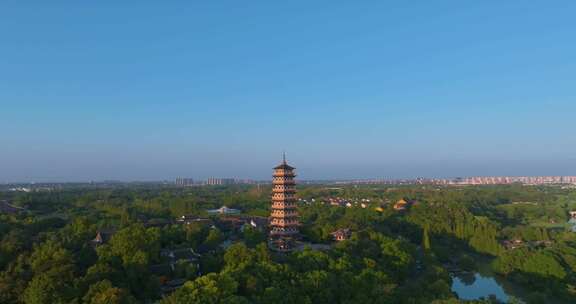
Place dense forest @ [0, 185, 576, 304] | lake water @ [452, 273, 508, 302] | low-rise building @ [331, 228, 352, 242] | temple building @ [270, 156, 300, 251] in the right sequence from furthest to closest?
low-rise building @ [331, 228, 352, 242], temple building @ [270, 156, 300, 251], lake water @ [452, 273, 508, 302], dense forest @ [0, 185, 576, 304]

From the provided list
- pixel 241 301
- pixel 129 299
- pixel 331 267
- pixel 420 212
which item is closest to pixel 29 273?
pixel 129 299

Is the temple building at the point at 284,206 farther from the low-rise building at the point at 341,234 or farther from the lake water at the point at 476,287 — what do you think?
the lake water at the point at 476,287

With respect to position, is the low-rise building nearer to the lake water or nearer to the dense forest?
the dense forest

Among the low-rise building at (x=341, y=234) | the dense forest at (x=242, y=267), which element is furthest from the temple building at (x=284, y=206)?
the low-rise building at (x=341, y=234)

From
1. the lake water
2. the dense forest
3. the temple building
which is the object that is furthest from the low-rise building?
the lake water

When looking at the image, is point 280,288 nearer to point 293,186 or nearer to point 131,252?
point 131,252

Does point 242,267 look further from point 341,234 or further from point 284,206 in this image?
point 341,234

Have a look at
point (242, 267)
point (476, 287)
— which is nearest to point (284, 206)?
point (242, 267)
